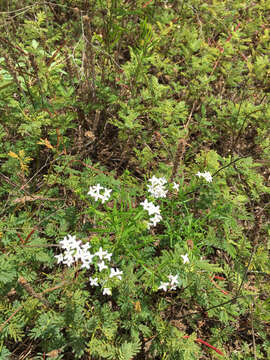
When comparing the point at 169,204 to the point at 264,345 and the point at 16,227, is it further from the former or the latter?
the point at 264,345

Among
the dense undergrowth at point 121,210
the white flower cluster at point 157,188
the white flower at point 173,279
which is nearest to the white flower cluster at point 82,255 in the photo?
the dense undergrowth at point 121,210

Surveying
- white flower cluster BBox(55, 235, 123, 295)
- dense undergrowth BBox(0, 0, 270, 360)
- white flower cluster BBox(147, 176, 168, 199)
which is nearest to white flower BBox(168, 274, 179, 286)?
dense undergrowth BBox(0, 0, 270, 360)

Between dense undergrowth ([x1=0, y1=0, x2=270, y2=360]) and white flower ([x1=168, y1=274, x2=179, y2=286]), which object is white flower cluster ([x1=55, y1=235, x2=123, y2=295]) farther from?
white flower ([x1=168, y1=274, x2=179, y2=286])

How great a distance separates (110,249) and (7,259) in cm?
76

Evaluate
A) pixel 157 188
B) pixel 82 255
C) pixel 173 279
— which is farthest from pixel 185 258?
pixel 82 255

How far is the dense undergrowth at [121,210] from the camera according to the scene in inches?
79.5

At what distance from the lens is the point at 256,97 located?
3.67 m

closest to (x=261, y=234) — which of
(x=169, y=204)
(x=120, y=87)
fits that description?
(x=169, y=204)

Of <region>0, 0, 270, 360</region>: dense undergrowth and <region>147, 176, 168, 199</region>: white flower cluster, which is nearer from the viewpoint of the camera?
<region>0, 0, 270, 360</region>: dense undergrowth

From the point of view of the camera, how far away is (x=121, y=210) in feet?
7.29

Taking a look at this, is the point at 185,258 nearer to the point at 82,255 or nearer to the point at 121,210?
the point at 121,210

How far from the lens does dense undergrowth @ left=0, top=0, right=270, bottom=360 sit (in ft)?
6.63

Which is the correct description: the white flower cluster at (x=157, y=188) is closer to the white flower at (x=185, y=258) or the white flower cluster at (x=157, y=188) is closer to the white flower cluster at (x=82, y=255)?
the white flower at (x=185, y=258)

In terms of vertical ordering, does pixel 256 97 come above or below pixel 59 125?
below
